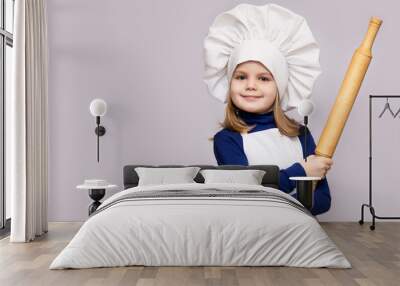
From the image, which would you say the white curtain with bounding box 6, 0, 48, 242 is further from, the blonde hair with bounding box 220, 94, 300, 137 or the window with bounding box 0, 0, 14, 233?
the blonde hair with bounding box 220, 94, 300, 137

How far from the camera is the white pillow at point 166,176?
6.20 meters

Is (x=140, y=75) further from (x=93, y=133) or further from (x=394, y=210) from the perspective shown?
(x=394, y=210)

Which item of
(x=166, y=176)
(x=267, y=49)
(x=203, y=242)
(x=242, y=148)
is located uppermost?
(x=267, y=49)

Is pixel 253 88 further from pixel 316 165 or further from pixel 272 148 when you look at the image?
pixel 316 165

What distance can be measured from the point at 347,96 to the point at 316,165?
874 millimetres

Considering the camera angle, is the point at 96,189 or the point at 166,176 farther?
the point at 96,189

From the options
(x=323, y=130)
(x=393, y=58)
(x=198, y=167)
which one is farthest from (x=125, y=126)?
(x=393, y=58)

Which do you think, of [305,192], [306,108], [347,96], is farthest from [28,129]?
[347,96]

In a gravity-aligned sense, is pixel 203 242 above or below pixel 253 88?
below

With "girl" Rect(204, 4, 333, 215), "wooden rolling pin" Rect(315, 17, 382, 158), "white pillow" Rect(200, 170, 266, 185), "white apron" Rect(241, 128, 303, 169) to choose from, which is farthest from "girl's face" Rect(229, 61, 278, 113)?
"white pillow" Rect(200, 170, 266, 185)

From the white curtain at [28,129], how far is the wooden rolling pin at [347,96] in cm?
312

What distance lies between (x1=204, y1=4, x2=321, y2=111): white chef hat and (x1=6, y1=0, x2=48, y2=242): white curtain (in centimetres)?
193

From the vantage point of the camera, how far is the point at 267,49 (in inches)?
263

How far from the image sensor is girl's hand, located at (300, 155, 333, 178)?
675 centimetres
